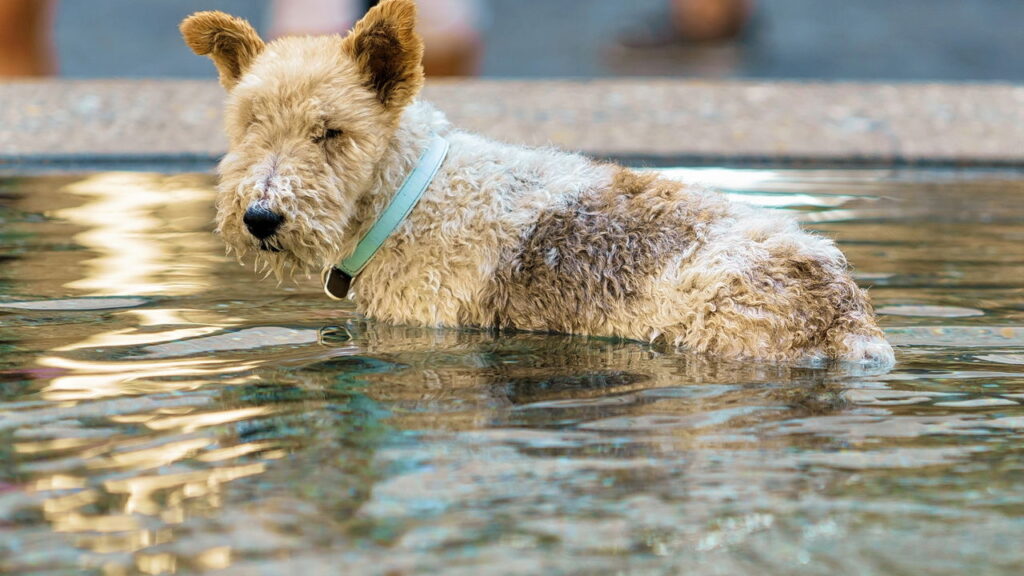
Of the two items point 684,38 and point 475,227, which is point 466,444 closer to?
point 475,227

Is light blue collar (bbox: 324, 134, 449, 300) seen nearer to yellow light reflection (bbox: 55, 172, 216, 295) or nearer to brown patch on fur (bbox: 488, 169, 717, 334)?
brown patch on fur (bbox: 488, 169, 717, 334)

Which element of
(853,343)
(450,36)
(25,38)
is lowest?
(853,343)

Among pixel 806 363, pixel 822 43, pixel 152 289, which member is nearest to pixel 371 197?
pixel 152 289

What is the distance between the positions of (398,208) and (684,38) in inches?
516

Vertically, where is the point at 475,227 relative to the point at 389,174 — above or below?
below

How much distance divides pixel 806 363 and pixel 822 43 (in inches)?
548

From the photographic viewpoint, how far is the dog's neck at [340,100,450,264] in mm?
4824

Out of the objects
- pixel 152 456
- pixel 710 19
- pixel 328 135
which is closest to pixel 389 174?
pixel 328 135

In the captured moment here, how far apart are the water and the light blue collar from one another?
0.90ft

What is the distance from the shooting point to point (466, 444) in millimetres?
3631

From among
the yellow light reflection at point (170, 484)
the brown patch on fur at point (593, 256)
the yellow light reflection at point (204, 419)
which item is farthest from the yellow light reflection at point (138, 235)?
the yellow light reflection at point (170, 484)

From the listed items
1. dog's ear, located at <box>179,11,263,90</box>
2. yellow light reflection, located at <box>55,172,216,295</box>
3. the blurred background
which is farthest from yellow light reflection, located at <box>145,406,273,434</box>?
the blurred background

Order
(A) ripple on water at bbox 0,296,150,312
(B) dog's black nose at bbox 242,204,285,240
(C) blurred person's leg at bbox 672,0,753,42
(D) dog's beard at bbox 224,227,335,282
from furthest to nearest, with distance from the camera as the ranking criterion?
(C) blurred person's leg at bbox 672,0,753,42 → (A) ripple on water at bbox 0,296,150,312 → (D) dog's beard at bbox 224,227,335,282 → (B) dog's black nose at bbox 242,204,285,240

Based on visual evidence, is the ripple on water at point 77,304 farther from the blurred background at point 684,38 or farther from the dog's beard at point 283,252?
the blurred background at point 684,38
